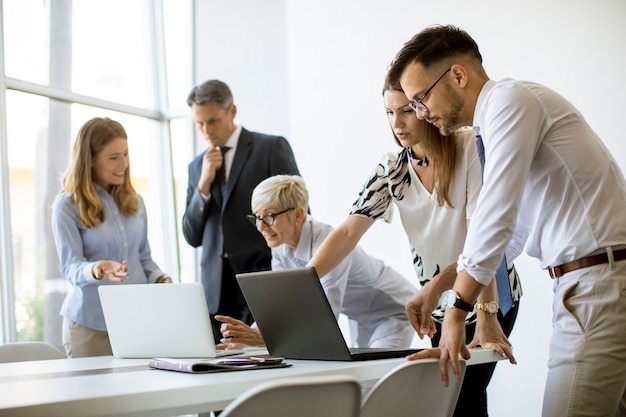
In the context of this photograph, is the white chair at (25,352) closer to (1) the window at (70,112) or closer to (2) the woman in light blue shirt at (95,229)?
(2) the woman in light blue shirt at (95,229)

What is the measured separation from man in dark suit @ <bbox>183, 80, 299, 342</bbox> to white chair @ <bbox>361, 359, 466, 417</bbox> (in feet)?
7.35

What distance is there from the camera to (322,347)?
7.00 feet

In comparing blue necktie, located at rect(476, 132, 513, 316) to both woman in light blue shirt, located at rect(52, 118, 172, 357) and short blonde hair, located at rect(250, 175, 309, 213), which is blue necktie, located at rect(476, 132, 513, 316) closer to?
short blonde hair, located at rect(250, 175, 309, 213)

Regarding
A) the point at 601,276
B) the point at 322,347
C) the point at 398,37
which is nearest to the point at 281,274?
the point at 322,347

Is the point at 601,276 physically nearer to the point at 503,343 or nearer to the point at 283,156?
the point at 503,343

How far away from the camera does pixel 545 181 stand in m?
1.92

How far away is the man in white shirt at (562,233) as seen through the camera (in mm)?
1799

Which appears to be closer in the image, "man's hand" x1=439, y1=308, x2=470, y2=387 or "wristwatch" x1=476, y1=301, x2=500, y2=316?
"man's hand" x1=439, y1=308, x2=470, y2=387

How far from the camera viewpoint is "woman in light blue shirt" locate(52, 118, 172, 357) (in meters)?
3.54

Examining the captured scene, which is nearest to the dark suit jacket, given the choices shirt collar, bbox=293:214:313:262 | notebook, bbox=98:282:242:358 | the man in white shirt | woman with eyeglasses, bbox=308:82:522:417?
shirt collar, bbox=293:214:313:262

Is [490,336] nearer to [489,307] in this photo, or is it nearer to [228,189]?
[489,307]

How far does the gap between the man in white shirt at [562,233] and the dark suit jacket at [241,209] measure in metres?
2.27

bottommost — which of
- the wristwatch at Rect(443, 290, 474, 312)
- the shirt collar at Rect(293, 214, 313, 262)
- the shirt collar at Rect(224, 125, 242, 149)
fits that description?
the wristwatch at Rect(443, 290, 474, 312)

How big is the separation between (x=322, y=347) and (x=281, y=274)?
0.24 meters
